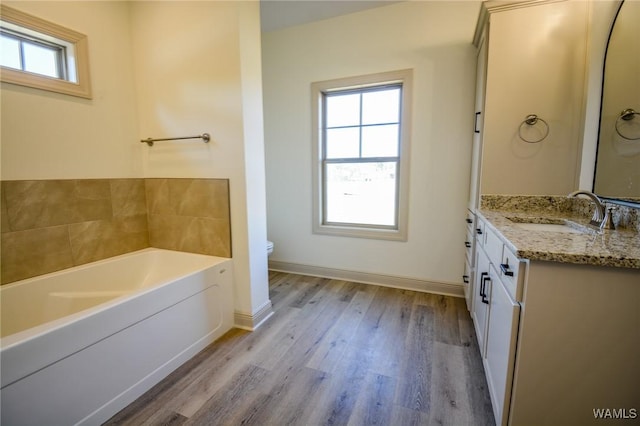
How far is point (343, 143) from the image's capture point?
296 cm

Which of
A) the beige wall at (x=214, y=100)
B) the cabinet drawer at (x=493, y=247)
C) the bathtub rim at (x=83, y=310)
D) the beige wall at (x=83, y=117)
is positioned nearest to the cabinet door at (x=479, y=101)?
the cabinet drawer at (x=493, y=247)

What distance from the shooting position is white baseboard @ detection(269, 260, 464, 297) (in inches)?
103

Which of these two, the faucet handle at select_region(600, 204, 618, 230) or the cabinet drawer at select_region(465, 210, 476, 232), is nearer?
the faucet handle at select_region(600, 204, 618, 230)

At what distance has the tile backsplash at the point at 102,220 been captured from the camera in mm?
1655

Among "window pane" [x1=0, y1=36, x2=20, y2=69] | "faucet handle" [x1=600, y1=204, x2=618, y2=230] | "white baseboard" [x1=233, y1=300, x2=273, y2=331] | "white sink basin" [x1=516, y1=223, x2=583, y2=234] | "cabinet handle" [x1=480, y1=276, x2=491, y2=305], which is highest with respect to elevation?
"window pane" [x1=0, y1=36, x2=20, y2=69]

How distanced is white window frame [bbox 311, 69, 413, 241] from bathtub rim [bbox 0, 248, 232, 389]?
162 cm

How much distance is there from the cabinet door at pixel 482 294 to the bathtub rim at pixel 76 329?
1784mm

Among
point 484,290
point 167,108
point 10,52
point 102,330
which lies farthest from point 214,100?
point 484,290

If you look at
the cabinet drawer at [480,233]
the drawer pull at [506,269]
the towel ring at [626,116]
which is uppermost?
the towel ring at [626,116]

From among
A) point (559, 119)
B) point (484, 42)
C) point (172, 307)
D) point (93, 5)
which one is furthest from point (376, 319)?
point (93, 5)

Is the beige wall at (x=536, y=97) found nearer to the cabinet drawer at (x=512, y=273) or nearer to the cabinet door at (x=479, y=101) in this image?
the cabinet door at (x=479, y=101)

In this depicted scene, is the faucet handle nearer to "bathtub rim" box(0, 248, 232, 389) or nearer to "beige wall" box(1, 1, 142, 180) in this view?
"bathtub rim" box(0, 248, 232, 389)

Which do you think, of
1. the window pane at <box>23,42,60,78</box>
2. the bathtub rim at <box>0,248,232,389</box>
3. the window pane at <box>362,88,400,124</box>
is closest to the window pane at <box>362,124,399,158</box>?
the window pane at <box>362,88,400,124</box>

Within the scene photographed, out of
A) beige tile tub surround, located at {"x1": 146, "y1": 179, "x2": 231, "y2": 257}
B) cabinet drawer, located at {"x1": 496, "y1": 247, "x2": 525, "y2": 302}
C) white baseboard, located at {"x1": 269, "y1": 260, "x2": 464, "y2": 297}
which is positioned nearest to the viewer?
cabinet drawer, located at {"x1": 496, "y1": 247, "x2": 525, "y2": 302}
